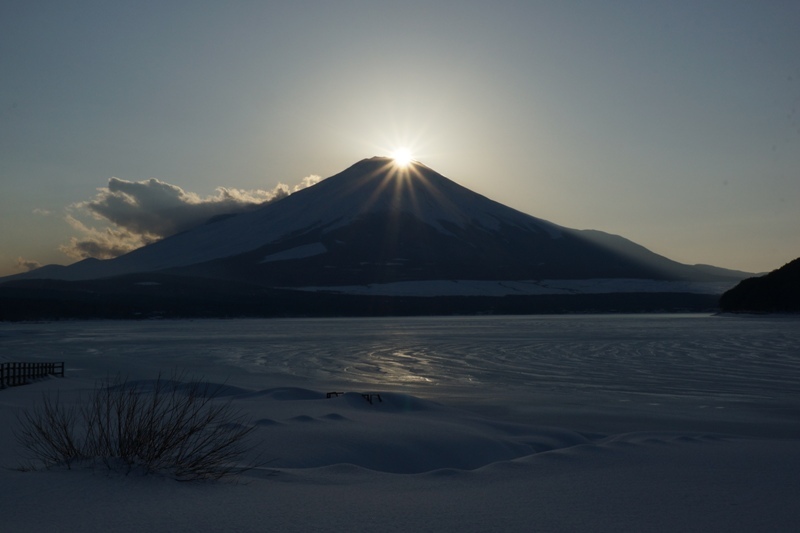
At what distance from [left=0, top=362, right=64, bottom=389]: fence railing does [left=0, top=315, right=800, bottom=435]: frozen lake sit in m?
1.10

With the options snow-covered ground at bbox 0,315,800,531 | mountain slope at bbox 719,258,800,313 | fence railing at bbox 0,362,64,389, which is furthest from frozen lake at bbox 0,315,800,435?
mountain slope at bbox 719,258,800,313

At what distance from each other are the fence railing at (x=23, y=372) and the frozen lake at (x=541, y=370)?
110 cm

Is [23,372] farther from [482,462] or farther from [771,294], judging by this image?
[771,294]

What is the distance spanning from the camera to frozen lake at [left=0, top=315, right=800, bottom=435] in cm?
1706

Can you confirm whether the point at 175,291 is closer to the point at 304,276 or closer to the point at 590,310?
the point at 304,276

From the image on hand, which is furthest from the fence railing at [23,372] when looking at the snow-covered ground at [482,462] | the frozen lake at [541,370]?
the frozen lake at [541,370]

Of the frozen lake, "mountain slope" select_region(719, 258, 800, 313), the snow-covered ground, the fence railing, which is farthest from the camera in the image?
"mountain slope" select_region(719, 258, 800, 313)

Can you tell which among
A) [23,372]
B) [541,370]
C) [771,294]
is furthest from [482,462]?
[771,294]

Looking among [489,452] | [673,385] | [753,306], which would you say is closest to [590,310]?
[753,306]

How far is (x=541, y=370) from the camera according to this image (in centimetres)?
2786

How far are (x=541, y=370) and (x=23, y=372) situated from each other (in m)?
19.0

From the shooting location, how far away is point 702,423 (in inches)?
587

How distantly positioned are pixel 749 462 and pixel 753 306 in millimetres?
95658

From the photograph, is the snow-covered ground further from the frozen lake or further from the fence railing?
the fence railing
